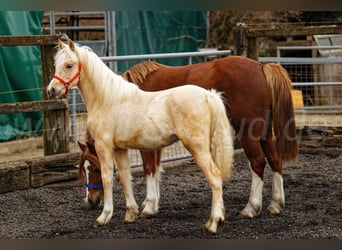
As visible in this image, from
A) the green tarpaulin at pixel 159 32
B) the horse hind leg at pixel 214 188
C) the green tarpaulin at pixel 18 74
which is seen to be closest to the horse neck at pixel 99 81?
the horse hind leg at pixel 214 188

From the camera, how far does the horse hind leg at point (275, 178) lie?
5.11 meters

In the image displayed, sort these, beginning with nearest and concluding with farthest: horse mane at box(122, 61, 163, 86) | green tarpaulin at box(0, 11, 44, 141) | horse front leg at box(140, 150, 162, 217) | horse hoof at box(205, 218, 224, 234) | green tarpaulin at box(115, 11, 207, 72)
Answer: horse hoof at box(205, 218, 224, 234) < horse front leg at box(140, 150, 162, 217) < horse mane at box(122, 61, 163, 86) < green tarpaulin at box(0, 11, 44, 141) < green tarpaulin at box(115, 11, 207, 72)

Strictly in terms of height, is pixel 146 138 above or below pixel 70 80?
below

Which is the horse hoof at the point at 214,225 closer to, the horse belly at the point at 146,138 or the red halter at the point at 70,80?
the horse belly at the point at 146,138

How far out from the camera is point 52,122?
621cm

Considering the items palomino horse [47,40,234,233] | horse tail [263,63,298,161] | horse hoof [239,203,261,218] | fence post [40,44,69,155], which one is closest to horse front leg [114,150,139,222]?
palomino horse [47,40,234,233]

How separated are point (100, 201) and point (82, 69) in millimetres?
1314

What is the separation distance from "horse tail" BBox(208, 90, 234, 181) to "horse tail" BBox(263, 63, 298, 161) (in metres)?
0.99

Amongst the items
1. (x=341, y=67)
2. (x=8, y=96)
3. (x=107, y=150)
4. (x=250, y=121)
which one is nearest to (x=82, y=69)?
(x=107, y=150)

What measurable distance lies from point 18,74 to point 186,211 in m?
4.15

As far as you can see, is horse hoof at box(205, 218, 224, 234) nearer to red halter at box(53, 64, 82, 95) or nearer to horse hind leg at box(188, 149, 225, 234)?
horse hind leg at box(188, 149, 225, 234)

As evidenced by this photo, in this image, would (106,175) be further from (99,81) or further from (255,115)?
(255,115)

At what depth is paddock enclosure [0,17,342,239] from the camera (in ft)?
14.5

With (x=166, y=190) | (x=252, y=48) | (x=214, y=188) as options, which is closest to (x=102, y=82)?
(x=214, y=188)
